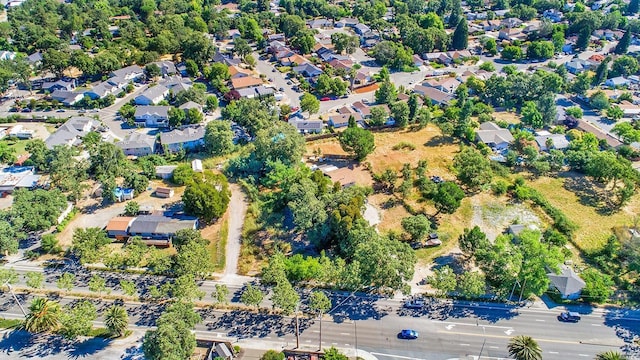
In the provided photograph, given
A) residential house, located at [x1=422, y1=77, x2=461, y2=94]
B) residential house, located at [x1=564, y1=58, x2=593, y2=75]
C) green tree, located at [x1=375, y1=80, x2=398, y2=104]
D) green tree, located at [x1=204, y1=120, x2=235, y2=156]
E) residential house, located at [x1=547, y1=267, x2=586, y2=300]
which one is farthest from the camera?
residential house, located at [x1=564, y1=58, x2=593, y2=75]

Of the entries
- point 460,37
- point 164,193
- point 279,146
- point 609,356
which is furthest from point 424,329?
point 460,37

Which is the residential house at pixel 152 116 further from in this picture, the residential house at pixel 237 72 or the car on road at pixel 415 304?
the car on road at pixel 415 304

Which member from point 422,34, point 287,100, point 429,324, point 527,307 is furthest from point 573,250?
point 422,34

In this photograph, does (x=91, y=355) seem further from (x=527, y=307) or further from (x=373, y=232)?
(x=527, y=307)

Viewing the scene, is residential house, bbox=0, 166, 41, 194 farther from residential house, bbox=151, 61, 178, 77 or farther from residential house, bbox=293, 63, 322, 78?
residential house, bbox=293, 63, 322, 78

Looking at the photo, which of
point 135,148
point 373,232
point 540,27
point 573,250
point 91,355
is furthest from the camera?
point 540,27

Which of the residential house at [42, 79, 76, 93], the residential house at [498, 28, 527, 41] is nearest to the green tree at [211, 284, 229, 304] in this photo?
the residential house at [42, 79, 76, 93]
